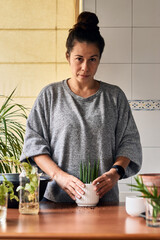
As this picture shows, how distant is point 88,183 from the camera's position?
6.23ft

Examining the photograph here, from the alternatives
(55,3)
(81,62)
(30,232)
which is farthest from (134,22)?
(30,232)

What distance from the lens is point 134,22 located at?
3.56 m

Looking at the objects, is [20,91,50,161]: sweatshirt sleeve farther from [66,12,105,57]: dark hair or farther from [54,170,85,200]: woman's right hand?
[66,12,105,57]: dark hair

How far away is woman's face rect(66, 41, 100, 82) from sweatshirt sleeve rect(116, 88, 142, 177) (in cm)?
22

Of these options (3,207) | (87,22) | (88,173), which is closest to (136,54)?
→ (87,22)

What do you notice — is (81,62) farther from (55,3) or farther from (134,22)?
(55,3)

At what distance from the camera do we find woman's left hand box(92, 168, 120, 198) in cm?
181

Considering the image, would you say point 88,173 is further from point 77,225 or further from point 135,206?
point 77,225

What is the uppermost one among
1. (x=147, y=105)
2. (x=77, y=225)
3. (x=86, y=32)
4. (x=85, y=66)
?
(x=86, y=32)

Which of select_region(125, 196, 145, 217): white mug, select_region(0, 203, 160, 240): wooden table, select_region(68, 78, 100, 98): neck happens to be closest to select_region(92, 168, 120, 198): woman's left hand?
select_region(0, 203, 160, 240): wooden table

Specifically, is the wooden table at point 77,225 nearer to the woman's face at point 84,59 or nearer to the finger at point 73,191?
the finger at point 73,191

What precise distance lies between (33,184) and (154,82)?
7.22ft

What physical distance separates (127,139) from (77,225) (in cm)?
82

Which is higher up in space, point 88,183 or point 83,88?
point 83,88
